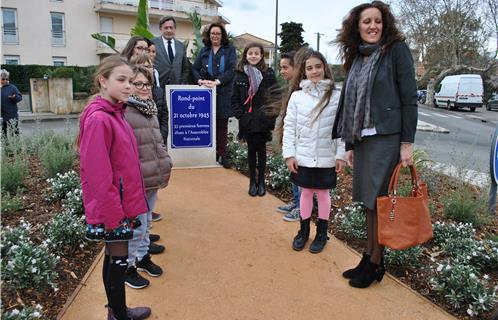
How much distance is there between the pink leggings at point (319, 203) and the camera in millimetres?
3641

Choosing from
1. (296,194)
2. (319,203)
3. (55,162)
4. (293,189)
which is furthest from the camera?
(55,162)

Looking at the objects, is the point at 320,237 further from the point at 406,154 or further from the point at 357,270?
the point at 406,154

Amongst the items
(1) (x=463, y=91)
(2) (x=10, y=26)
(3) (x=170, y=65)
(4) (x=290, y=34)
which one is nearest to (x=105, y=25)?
(2) (x=10, y=26)

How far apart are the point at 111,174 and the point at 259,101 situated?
3189mm

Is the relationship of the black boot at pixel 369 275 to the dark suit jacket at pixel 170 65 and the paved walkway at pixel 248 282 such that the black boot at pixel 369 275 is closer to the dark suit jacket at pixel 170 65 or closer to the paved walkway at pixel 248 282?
the paved walkway at pixel 248 282

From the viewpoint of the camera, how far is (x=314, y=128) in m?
3.51

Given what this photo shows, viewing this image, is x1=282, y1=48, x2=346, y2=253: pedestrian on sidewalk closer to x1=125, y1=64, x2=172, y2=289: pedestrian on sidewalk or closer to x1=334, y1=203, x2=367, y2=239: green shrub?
x1=334, y1=203, x2=367, y2=239: green shrub

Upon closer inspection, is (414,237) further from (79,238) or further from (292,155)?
(79,238)

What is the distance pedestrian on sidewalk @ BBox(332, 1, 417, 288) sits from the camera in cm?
274

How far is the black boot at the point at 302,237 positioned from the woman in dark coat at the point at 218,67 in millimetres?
3148

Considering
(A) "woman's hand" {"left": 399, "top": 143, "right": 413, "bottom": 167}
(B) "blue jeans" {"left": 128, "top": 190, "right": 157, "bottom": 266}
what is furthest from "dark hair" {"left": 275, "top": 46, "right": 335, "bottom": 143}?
(B) "blue jeans" {"left": 128, "top": 190, "right": 157, "bottom": 266}

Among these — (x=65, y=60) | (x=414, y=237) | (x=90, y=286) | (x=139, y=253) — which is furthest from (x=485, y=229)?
(x=65, y=60)

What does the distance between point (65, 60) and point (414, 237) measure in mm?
34298

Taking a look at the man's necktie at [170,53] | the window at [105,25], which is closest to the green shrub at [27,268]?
the man's necktie at [170,53]
